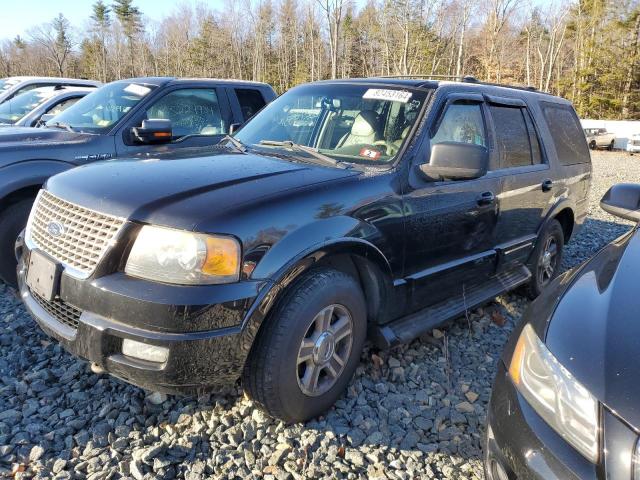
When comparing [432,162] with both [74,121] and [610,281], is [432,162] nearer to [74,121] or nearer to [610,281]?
[610,281]

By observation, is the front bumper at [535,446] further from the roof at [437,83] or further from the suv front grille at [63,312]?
the roof at [437,83]

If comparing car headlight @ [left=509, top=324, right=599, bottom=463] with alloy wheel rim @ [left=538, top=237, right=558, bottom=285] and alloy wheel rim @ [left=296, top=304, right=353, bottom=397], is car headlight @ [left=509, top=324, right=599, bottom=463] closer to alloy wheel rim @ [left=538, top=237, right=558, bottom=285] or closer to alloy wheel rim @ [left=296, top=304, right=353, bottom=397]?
alloy wheel rim @ [left=296, top=304, right=353, bottom=397]

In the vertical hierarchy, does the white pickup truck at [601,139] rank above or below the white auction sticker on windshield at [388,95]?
below

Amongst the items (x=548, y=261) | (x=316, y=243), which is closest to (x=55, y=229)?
(x=316, y=243)

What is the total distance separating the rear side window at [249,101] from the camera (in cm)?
598

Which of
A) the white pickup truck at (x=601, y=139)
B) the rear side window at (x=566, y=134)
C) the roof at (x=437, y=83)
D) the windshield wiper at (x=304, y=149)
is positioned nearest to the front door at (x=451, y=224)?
the roof at (x=437, y=83)

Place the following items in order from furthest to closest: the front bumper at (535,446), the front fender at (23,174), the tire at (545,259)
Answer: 1. the tire at (545,259)
2. the front fender at (23,174)
3. the front bumper at (535,446)

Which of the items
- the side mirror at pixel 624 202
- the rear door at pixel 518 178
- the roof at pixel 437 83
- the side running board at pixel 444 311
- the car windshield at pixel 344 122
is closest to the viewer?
the side mirror at pixel 624 202

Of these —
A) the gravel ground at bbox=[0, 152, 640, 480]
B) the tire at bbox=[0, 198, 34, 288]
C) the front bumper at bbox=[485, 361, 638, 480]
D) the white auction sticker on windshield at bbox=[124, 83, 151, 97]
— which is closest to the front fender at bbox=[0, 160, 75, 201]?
the tire at bbox=[0, 198, 34, 288]

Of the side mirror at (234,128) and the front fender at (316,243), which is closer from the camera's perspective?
the front fender at (316,243)

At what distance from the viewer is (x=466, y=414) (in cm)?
283

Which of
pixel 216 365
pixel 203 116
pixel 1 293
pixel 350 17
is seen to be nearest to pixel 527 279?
pixel 216 365

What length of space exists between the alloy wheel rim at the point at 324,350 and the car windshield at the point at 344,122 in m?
0.98

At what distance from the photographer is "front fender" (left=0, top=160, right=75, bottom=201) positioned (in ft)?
12.7
